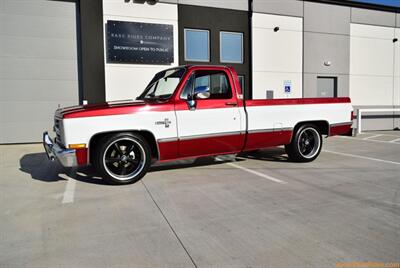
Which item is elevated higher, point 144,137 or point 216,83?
point 216,83

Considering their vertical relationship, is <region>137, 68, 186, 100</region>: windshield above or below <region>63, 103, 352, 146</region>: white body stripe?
above

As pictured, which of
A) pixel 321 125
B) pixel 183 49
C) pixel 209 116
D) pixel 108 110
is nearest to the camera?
pixel 108 110

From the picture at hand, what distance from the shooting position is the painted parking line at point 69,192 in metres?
4.63

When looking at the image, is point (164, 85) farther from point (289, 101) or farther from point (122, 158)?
point (289, 101)

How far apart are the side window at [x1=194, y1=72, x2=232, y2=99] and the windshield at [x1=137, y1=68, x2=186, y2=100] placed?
0.44 m

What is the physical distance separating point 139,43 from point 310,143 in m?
7.34

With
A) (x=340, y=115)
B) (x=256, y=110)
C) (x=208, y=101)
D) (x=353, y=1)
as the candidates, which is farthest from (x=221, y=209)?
(x=353, y=1)

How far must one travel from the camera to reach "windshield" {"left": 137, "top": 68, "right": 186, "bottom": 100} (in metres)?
5.91

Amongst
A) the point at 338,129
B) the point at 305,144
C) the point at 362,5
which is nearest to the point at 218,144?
the point at 305,144

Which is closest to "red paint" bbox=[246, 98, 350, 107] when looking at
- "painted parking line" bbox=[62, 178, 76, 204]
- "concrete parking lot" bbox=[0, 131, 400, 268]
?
"concrete parking lot" bbox=[0, 131, 400, 268]

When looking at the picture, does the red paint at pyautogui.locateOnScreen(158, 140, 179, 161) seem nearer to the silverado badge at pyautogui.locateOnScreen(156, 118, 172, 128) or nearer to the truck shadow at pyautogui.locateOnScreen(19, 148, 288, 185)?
the silverado badge at pyautogui.locateOnScreen(156, 118, 172, 128)

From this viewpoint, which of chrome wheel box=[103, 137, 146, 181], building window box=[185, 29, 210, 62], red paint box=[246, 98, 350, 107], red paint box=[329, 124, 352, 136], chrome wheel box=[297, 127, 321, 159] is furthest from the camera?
building window box=[185, 29, 210, 62]

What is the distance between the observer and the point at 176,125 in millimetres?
5590

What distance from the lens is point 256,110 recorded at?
21.0 feet
